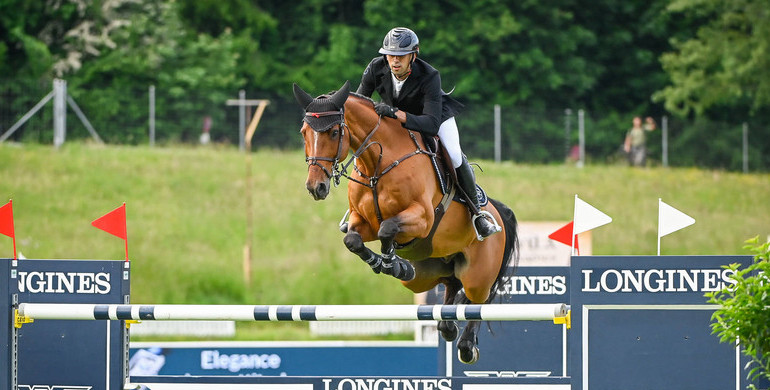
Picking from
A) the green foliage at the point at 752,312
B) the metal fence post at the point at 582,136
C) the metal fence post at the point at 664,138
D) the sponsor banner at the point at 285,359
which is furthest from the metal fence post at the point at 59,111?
the green foliage at the point at 752,312

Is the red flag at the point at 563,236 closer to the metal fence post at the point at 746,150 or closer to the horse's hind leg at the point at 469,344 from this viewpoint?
the horse's hind leg at the point at 469,344

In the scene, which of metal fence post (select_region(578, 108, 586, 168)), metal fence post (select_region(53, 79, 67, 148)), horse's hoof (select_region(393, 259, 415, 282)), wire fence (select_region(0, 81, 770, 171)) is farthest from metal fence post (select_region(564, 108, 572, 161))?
horse's hoof (select_region(393, 259, 415, 282))

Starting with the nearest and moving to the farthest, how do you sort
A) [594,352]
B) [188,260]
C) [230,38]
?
[594,352], [188,260], [230,38]

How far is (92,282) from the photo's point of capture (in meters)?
5.85

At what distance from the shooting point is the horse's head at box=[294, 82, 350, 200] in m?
5.61

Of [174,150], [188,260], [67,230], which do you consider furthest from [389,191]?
[174,150]

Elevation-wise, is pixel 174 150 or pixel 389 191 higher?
pixel 174 150

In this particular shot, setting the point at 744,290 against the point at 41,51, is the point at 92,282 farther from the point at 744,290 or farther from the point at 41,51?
the point at 41,51

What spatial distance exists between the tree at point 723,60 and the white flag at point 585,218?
1843cm

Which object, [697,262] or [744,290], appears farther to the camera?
[697,262]

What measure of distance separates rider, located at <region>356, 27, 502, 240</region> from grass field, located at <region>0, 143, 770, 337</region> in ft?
31.9

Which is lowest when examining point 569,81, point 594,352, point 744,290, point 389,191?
point 594,352

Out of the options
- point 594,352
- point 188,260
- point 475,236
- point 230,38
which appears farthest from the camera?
point 230,38

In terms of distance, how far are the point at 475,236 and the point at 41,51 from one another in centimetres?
1835
